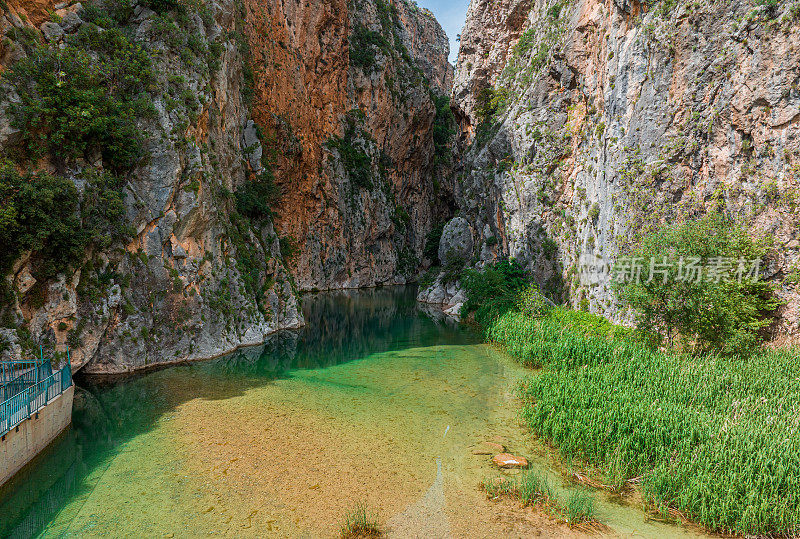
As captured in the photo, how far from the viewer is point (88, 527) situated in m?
7.96

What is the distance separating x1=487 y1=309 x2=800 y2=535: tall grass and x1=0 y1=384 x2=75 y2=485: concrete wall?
12687mm

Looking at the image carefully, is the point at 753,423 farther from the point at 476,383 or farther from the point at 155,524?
the point at 155,524

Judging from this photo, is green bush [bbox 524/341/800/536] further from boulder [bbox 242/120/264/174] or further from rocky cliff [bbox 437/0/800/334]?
boulder [bbox 242/120/264/174]

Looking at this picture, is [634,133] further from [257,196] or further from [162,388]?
[162,388]

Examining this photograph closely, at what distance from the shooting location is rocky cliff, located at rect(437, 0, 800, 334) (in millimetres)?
16344

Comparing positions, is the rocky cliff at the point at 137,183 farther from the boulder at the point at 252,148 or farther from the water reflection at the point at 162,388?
the water reflection at the point at 162,388

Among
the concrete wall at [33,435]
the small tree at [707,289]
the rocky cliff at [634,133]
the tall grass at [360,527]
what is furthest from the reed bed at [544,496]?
the rocky cliff at [634,133]

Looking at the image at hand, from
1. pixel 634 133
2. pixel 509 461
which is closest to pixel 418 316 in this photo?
pixel 634 133

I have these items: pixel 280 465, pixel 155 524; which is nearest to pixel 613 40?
pixel 280 465

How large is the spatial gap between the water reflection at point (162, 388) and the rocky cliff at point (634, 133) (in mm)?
10033

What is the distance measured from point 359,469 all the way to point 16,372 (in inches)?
387

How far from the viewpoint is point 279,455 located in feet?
35.5

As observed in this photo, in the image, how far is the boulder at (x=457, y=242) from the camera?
147ft

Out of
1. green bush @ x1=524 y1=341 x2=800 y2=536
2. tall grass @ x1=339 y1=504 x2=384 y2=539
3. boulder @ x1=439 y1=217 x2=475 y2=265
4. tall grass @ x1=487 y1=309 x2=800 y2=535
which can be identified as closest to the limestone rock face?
boulder @ x1=439 y1=217 x2=475 y2=265
